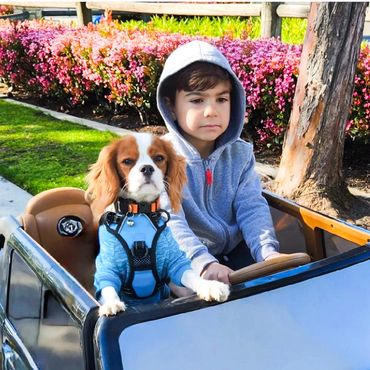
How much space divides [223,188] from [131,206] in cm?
74

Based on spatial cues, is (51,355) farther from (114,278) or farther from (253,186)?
(253,186)

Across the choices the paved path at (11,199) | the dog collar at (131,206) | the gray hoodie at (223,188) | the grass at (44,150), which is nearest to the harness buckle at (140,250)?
the dog collar at (131,206)

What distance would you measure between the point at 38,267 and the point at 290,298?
799 millimetres

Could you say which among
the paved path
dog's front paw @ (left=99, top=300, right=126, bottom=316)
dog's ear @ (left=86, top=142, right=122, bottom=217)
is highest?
dog's ear @ (left=86, top=142, right=122, bottom=217)

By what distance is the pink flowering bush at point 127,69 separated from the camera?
514cm

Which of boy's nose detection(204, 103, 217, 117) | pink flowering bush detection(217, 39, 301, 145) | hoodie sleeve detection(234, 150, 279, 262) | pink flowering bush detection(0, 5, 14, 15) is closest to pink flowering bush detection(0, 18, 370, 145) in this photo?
pink flowering bush detection(217, 39, 301, 145)

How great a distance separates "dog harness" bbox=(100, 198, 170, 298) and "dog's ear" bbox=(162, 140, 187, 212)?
90 mm

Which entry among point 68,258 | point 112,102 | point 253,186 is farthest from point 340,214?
point 112,102

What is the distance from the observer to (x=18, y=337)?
7.11 feet

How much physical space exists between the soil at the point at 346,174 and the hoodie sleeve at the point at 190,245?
207 centimetres

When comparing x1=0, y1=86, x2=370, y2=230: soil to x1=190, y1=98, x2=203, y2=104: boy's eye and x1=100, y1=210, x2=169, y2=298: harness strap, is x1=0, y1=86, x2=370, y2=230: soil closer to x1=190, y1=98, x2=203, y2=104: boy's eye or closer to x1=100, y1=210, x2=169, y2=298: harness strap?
x1=190, y1=98, x2=203, y2=104: boy's eye

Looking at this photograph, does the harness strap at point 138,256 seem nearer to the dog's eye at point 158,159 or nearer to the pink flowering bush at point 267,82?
the dog's eye at point 158,159

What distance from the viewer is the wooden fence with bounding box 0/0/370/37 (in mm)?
6746

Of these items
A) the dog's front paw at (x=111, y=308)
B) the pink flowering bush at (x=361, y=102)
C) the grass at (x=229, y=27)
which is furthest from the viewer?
the grass at (x=229, y=27)
